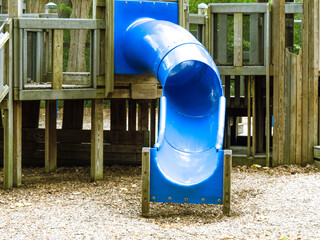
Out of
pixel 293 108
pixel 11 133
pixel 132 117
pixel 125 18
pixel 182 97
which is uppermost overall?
pixel 125 18

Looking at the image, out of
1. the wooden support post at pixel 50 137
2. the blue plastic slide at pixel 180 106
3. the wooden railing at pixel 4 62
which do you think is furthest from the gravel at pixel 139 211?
the wooden railing at pixel 4 62

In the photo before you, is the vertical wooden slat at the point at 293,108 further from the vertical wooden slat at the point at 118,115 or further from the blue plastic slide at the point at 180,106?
the vertical wooden slat at the point at 118,115

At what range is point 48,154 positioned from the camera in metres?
9.77

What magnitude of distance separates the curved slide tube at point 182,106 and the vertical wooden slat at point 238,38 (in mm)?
1776

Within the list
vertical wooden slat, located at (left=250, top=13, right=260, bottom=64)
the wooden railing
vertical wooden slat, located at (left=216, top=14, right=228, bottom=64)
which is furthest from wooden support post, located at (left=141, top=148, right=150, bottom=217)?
vertical wooden slat, located at (left=250, top=13, right=260, bottom=64)

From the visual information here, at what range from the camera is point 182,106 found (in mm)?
8250

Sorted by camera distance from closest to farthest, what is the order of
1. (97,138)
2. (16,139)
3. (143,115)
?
(16,139) → (97,138) → (143,115)

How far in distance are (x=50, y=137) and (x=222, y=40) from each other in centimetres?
309

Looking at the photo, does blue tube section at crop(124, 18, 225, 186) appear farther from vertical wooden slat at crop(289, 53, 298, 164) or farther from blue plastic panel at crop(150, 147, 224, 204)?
vertical wooden slat at crop(289, 53, 298, 164)

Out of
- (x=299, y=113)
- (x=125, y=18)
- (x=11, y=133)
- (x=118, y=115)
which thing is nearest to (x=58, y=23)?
(x=125, y=18)

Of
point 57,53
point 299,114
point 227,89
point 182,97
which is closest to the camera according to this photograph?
point 57,53

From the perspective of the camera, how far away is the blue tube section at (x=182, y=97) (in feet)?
22.9

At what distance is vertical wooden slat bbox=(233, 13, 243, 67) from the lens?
9.95 m

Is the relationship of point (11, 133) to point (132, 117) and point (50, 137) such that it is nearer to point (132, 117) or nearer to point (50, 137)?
point (50, 137)
